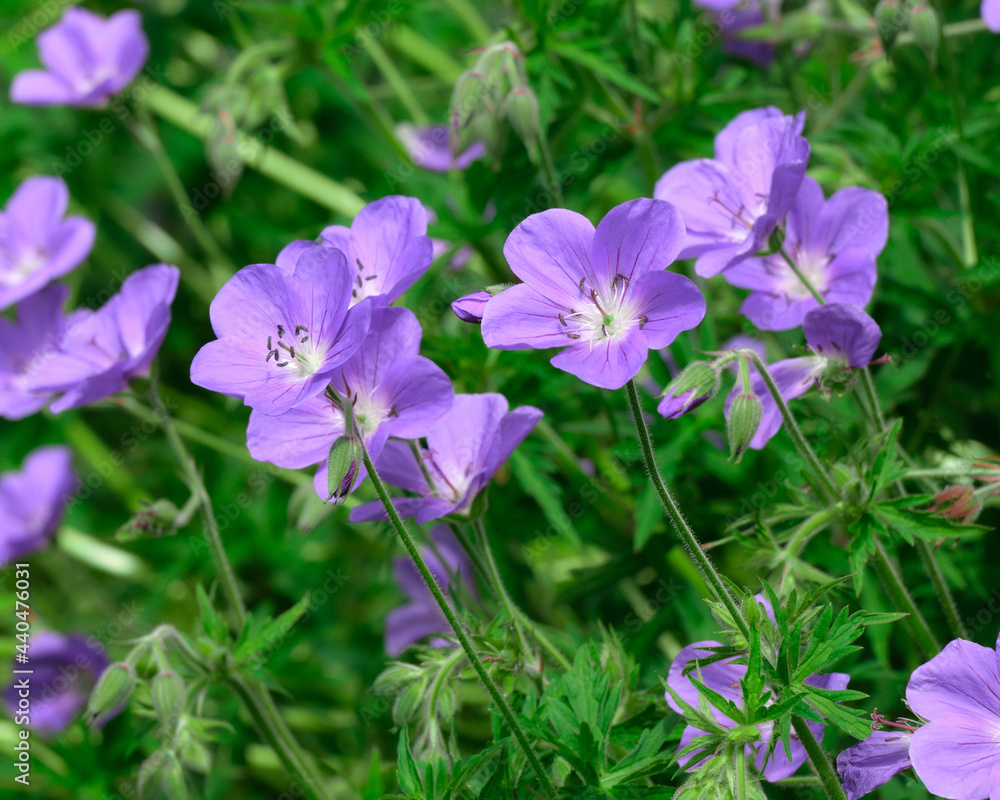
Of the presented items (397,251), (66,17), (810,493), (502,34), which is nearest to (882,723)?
(810,493)

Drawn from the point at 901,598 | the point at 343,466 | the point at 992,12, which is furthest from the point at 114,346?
the point at 992,12

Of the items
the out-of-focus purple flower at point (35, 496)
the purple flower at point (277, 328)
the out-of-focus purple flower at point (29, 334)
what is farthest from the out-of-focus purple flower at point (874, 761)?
the out-of-focus purple flower at point (35, 496)

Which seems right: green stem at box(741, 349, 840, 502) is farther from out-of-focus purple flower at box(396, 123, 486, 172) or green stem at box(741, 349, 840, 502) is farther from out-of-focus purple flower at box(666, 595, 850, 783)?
out-of-focus purple flower at box(396, 123, 486, 172)

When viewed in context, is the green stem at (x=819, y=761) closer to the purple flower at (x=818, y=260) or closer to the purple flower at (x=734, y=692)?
the purple flower at (x=734, y=692)

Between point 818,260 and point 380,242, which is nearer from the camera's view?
point 380,242

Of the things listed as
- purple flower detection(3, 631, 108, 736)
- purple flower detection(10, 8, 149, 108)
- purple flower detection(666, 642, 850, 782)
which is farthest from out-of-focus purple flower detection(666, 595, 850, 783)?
purple flower detection(10, 8, 149, 108)

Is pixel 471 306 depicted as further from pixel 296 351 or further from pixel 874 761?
pixel 874 761

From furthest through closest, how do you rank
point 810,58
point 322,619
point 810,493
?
1. point 810,58
2. point 322,619
3. point 810,493

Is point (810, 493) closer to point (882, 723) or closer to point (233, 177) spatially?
point (882, 723)
